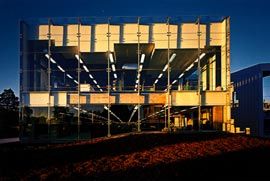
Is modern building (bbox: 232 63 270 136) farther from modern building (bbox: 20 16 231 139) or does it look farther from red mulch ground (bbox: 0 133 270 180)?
red mulch ground (bbox: 0 133 270 180)

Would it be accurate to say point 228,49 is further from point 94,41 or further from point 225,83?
point 94,41

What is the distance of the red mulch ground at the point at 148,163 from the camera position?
8523 mm

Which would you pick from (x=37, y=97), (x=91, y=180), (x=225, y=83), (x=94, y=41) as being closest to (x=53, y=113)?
(x=37, y=97)

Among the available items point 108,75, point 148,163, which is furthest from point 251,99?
point 148,163

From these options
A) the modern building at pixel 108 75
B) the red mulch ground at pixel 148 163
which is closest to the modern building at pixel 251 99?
the modern building at pixel 108 75

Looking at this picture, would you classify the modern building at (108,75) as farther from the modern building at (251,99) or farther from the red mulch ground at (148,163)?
the red mulch ground at (148,163)

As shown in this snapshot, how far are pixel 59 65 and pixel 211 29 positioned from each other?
43.4 ft

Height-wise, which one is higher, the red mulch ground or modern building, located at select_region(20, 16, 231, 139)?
modern building, located at select_region(20, 16, 231, 139)

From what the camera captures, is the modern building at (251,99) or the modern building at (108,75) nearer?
the modern building at (108,75)

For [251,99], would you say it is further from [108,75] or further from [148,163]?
[148,163]

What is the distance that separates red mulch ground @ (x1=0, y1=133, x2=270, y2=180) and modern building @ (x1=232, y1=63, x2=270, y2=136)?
1330cm

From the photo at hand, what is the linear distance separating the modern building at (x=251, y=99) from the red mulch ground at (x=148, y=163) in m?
13.3

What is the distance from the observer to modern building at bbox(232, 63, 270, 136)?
25797 mm

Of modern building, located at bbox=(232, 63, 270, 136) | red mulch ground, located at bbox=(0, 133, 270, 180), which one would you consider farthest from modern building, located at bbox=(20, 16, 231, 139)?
red mulch ground, located at bbox=(0, 133, 270, 180)
